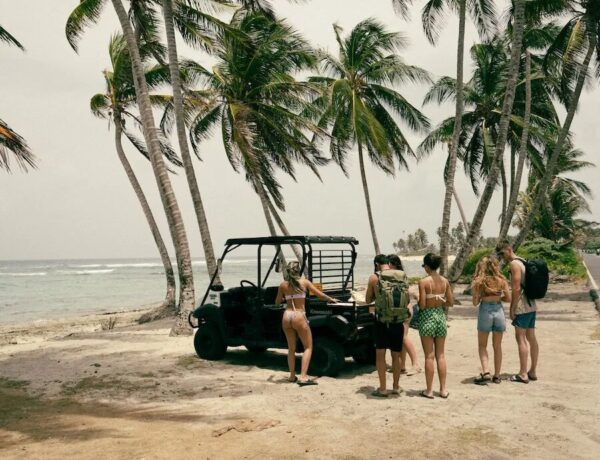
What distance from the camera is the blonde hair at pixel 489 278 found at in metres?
6.49

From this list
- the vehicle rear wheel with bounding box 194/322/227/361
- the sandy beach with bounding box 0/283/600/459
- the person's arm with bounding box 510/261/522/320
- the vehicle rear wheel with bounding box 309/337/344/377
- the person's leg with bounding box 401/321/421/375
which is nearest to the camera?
the sandy beach with bounding box 0/283/600/459

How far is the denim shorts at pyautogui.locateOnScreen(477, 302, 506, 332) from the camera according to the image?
652cm

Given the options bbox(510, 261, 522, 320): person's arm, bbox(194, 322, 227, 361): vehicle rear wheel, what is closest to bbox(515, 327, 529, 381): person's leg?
bbox(510, 261, 522, 320): person's arm

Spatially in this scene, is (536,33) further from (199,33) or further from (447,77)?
(199,33)

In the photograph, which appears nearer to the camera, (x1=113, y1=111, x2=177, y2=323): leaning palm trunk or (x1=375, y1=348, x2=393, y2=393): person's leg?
(x1=375, y1=348, x2=393, y2=393): person's leg

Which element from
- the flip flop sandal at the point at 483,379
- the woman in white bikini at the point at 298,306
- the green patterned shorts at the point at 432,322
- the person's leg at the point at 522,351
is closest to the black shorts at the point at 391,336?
the green patterned shorts at the point at 432,322

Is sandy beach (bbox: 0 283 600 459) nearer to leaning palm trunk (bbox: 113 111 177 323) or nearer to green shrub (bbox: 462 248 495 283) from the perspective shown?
leaning palm trunk (bbox: 113 111 177 323)

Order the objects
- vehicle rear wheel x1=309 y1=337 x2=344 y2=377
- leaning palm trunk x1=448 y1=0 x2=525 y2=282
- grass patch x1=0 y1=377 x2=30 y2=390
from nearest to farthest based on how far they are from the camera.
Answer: grass patch x1=0 y1=377 x2=30 y2=390
vehicle rear wheel x1=309 y1=337 x2=344 y2=377
leaning palm trunk x1=448 y1=0 x2=525 y2=282

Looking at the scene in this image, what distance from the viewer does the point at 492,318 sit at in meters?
6.53

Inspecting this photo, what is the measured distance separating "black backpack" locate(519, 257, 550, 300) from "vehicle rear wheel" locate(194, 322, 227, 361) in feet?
15.1

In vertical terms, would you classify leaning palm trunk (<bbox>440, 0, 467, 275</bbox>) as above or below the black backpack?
above

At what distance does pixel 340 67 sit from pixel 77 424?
1743 cm

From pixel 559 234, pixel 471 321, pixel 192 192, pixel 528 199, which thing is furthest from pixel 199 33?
pixel 559 234

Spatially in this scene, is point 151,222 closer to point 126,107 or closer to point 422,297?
point 126,107
